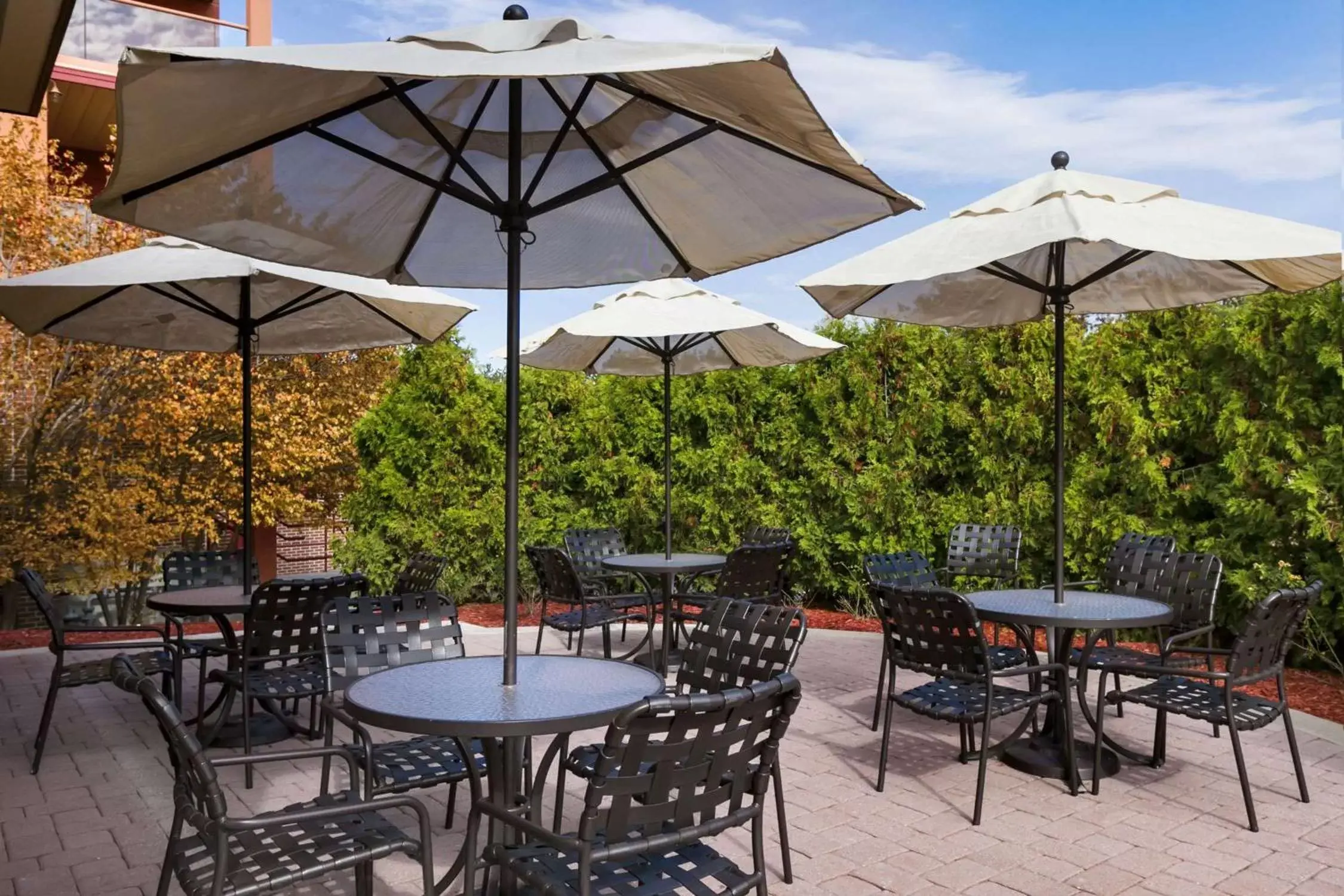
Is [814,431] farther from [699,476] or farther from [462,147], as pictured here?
[462,147]

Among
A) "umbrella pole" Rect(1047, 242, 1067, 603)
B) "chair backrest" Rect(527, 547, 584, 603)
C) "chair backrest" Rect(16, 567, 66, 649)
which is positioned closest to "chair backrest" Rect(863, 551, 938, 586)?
"umbrella pole" Rect(1047, 242, 1067, 603)

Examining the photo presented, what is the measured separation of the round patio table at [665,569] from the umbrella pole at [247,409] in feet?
7.57

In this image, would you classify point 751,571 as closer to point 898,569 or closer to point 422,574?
point 898,569

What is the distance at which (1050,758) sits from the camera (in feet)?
15.1

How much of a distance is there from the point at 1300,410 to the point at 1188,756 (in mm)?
2779

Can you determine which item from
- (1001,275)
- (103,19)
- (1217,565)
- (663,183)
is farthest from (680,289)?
(103,19)

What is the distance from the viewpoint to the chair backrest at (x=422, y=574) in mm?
5039

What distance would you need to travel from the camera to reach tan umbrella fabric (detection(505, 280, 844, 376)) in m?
6.36

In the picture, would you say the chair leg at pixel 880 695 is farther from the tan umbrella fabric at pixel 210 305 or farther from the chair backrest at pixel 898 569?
the tan umbrella fabric at pixel 210 305

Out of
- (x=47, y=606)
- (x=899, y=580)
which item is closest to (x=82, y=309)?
(x=47, y=606)

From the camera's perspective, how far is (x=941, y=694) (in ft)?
14.3

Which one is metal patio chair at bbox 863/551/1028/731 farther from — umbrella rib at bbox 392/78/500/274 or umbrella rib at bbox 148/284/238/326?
umbrella rib at bbox 148/284/238/326

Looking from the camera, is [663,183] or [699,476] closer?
[663,183]

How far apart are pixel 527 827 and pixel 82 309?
461 cm
